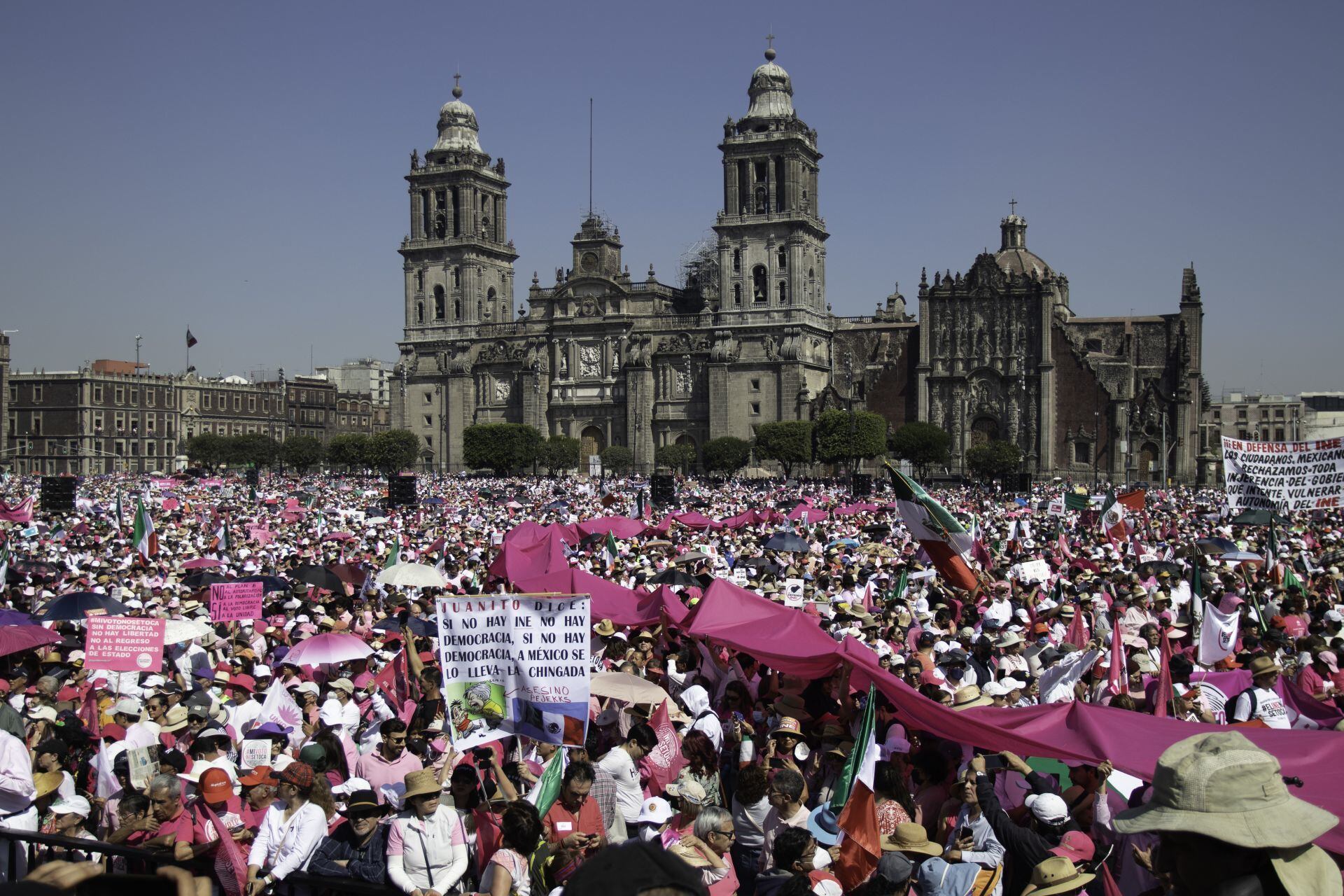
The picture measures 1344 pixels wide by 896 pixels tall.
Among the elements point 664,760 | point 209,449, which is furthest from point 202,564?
point 209,449

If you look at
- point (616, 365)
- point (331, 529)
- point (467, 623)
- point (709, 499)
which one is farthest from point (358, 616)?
point (616, 365)

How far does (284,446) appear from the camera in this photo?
101875mm

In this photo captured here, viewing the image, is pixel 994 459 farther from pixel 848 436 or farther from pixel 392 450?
pixel 392 450

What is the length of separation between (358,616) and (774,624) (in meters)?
6.18

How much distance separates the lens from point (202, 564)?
69.2 ft

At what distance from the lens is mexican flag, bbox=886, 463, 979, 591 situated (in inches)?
555

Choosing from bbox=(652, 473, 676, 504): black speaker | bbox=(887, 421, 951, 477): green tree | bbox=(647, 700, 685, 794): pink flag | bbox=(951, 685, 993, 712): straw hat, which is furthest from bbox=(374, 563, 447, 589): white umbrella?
bbox=(887, 421, 951, 477): green tree

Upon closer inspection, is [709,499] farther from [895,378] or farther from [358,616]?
[895,378]

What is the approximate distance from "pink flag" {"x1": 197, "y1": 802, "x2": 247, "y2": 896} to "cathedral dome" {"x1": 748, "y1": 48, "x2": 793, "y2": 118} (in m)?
83.1

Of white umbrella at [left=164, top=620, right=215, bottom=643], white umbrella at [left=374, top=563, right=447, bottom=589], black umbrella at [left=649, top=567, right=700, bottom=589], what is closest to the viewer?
white umbrella at [left=164, top=620, right=215, bottom=643]

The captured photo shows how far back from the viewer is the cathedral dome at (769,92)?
8631cm

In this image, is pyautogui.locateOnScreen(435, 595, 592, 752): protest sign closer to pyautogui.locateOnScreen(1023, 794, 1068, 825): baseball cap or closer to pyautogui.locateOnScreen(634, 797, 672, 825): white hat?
pyautogui.locateOnScreen(634, 797, 672, 825): white hat

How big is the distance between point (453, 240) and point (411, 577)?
82.0 m

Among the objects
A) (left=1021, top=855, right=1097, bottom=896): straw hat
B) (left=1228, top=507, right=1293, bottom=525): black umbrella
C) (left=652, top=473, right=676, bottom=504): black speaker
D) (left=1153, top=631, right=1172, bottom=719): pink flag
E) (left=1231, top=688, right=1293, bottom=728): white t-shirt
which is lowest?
(left=1021, top=855, right=1097, bottom=896): straw hat
